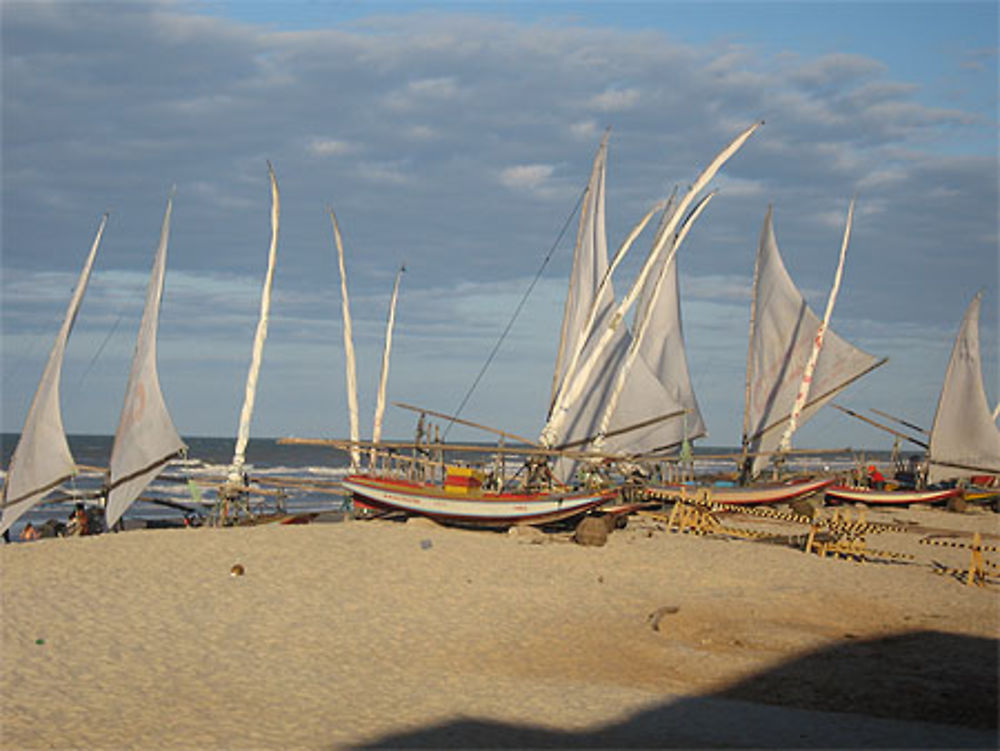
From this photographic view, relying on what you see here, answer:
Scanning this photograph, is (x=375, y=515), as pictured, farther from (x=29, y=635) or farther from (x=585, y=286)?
(x=29, y=635)

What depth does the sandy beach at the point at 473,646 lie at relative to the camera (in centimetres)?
1204

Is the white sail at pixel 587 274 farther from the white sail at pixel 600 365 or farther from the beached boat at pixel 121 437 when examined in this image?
the beached boat at pixel 121 437

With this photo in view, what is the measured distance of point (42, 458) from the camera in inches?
1013

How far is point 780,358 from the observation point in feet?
140

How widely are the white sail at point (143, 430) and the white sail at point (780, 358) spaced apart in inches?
892

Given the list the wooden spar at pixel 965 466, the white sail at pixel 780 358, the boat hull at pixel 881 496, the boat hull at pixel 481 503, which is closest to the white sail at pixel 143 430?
the boat hull at pixel 481 503

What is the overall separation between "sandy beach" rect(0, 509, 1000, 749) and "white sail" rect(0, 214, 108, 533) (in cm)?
241

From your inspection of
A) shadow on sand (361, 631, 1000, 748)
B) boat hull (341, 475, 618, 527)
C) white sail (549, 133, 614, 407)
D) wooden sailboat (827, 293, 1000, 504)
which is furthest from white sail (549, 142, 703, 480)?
shadow on sand (361, 631, 1000, 748)

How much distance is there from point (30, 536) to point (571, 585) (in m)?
14.8

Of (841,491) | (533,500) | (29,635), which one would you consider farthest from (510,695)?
(841,491)

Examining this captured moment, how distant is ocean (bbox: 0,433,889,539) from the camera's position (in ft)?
105

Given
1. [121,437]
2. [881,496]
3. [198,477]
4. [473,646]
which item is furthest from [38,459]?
[198,477]

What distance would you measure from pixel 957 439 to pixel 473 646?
34232 millimetres

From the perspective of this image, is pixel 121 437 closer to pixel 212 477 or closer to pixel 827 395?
pixel 827 395
